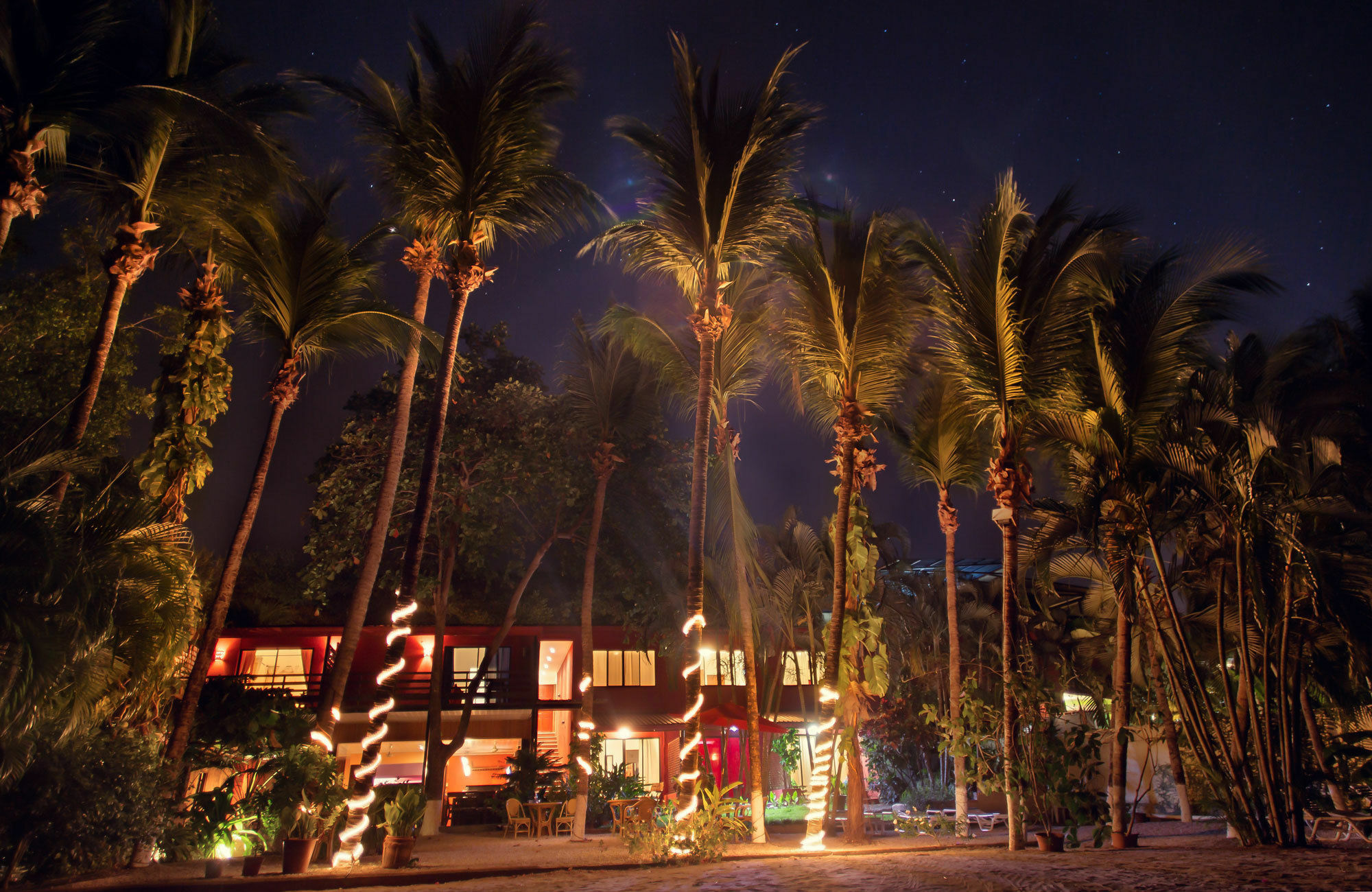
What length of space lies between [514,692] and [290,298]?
51.5ft

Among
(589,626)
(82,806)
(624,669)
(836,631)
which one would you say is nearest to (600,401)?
(589,626)

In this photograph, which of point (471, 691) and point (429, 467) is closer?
point (429, 467)

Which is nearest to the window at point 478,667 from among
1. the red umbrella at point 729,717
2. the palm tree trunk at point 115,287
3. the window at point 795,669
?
the red umbrella at point 729,717

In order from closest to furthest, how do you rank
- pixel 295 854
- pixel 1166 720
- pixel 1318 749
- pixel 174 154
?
pixel 295 854 < pixel 1318 749 < pixel 174 154 < pixel 1166 720

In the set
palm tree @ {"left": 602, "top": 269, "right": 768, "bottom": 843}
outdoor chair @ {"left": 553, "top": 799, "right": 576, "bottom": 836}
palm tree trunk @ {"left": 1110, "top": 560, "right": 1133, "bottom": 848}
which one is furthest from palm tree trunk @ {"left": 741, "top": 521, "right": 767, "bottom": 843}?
outdoor chair @ {"left": 553, "top": 799, "right": 576, "bottom": 836}

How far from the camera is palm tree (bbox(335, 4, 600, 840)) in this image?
11.7 m

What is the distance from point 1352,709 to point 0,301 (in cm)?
2274

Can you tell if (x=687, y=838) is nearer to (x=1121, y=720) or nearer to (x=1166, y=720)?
(x=1121, y=720)

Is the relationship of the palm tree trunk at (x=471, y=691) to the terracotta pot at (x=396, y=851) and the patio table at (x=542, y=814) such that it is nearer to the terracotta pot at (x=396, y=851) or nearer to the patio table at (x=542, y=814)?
the patio table at (x=542, y=814)

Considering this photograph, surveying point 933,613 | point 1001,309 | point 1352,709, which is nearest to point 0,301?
point 1001,309

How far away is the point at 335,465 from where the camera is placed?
19016mm

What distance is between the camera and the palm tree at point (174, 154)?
9.56 m

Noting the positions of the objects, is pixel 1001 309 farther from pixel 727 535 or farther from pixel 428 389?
pixel 428 389

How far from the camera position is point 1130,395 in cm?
1006
